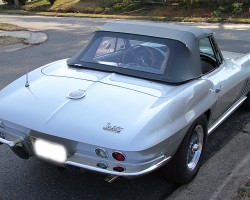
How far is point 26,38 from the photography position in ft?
41.5

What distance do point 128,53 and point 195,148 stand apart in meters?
1.23

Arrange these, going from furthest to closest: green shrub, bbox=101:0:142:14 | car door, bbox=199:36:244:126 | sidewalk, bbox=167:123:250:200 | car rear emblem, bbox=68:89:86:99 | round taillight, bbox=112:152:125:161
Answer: green shrub, bbox=101:0:142:14 < car door, bbox=199:36:244:126 < sidewalk, bbox=167:123:250:200 < car rear emblem, bbox=68:89:86:99 < round taillight, bbox=112:152:125:161

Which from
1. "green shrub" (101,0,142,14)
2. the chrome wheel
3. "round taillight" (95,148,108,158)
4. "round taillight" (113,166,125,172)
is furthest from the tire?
"green shrub" (101,0,142,14)

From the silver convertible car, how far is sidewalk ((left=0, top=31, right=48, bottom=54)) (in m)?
7.17

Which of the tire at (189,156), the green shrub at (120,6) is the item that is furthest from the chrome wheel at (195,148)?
the green shrub at (120,6)

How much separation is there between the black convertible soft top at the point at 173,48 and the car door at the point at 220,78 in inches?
7.4

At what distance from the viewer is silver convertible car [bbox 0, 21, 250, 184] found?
2.94m

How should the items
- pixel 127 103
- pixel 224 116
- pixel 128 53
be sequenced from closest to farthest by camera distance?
pixel 127 103 < pixel 128 53 < pixel 224 116

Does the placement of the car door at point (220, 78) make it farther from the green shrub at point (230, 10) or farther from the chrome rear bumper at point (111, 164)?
the green shrub at point (230, 10)

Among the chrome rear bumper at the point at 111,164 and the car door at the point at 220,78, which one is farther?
the car door at the point at 220,78

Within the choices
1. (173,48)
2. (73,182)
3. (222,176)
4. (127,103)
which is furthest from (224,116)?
(73,182)

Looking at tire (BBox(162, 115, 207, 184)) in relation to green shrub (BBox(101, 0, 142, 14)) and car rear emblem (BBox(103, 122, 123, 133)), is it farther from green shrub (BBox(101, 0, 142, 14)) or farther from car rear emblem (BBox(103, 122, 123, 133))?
green shrub (BBox(101, 0, 142, 14))

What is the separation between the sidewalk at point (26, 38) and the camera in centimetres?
1096

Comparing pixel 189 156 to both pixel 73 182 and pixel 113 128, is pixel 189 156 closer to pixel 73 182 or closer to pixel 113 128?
pixel 113 128
